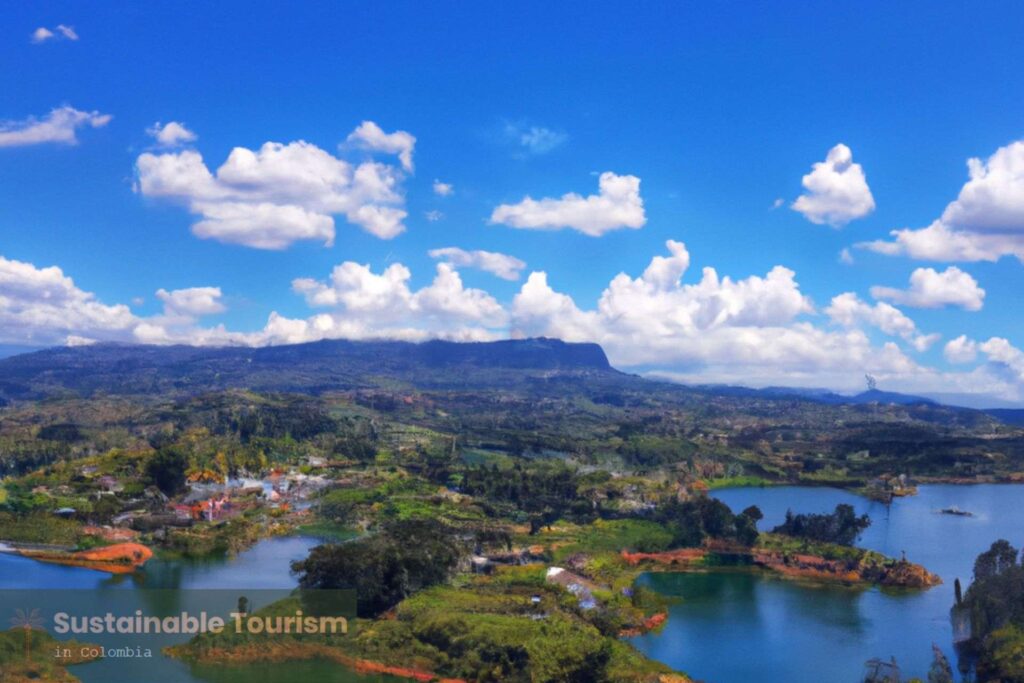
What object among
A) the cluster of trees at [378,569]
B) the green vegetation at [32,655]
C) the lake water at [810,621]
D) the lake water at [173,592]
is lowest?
the lake water at [810,621]

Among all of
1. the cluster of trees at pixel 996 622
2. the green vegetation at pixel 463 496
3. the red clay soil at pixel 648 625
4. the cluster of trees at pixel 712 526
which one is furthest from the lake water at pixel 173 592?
the cluster of trees at pixel 712 526

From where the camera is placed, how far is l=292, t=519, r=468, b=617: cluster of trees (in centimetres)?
3319

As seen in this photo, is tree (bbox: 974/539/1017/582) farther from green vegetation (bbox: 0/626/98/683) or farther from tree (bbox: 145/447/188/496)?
tree (bbox: 145/447/188/496)

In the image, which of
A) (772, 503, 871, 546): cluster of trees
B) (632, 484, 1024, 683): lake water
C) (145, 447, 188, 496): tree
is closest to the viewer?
(632, 484, 1024, 683): lake water

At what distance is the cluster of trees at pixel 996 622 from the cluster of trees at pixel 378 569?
2122 cm

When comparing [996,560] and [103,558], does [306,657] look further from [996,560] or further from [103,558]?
[996,560]

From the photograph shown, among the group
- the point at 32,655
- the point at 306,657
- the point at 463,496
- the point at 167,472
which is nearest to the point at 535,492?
the point at 463,496

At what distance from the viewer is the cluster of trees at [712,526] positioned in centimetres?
4953

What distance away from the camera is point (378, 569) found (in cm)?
3331

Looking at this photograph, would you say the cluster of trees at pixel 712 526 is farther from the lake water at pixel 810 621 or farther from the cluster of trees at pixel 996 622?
the cluster of trees at pixel 996 622

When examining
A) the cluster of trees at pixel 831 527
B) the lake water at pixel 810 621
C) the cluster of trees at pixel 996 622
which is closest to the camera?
the cluster of trees at pixel 996 622

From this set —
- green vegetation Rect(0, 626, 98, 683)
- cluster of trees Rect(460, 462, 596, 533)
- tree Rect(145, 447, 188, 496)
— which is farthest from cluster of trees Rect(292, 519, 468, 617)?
tree Rect(145, 447, 188, 496)

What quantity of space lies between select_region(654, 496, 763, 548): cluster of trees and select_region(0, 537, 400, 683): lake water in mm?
22018

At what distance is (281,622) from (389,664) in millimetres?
4968
